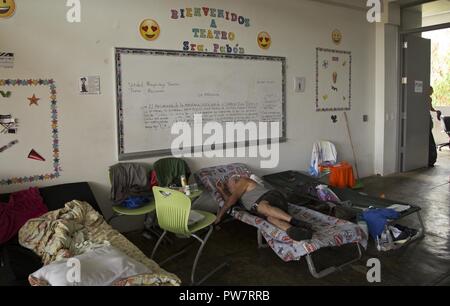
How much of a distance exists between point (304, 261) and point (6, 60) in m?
3.19

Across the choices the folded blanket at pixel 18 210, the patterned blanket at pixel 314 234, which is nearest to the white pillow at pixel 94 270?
the folded blanket at pixel 18 210

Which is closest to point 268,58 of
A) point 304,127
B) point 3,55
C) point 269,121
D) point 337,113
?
point 269,121

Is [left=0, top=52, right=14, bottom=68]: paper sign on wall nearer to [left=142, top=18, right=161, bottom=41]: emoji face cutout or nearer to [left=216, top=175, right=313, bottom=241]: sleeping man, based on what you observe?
[left=142, top=18, right=161, bottom=41]: emoji face cutout

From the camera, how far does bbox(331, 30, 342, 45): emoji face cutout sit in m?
5.78

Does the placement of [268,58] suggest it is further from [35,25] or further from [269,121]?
[35,25]

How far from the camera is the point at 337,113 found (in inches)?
235

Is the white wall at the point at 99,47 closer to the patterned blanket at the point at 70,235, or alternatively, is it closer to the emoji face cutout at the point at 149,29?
the emoji face cutout at the point at 149,29

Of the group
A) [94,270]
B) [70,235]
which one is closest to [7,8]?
[70,235]

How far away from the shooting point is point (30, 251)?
2.87 meters

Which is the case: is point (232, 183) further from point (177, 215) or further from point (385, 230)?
point (385, 230)

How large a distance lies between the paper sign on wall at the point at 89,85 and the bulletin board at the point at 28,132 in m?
0.26

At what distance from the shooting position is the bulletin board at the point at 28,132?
3.43 meters
